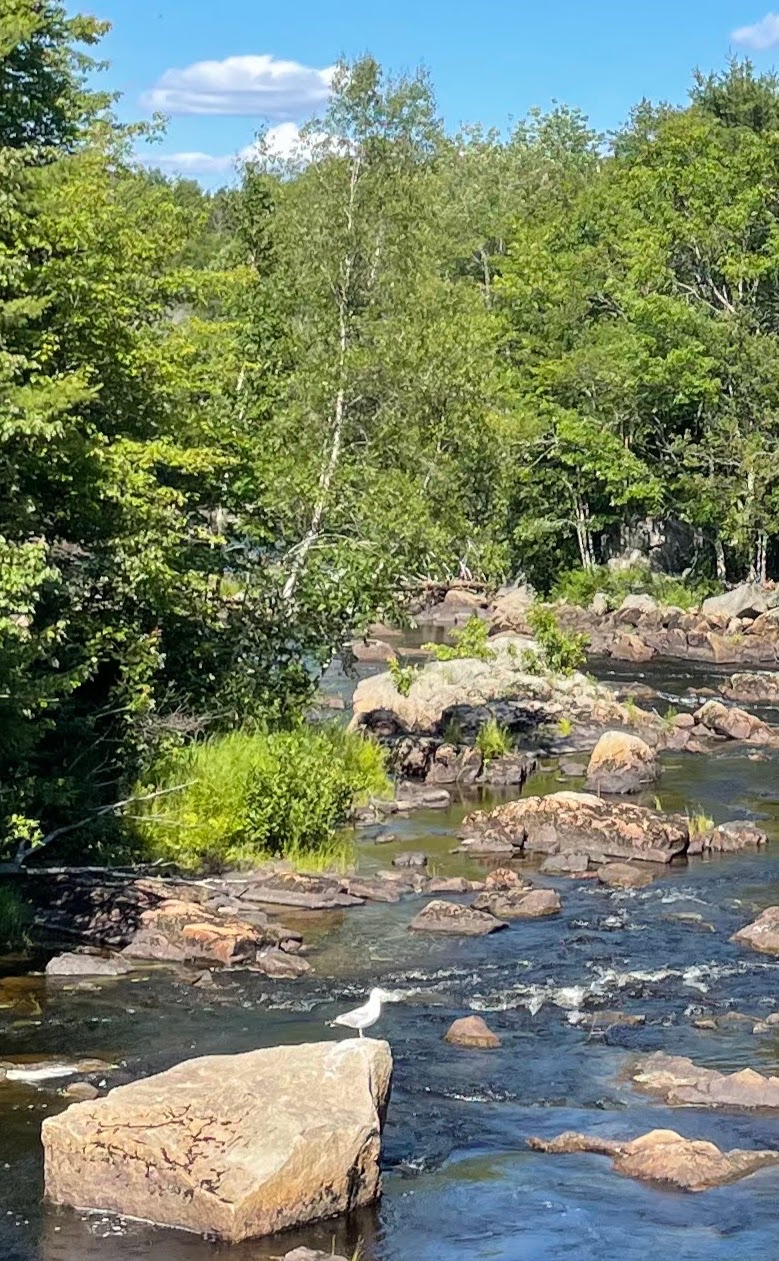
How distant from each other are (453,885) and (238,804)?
129 inches

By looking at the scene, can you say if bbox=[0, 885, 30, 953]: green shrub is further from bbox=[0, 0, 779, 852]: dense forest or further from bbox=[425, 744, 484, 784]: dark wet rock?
bbox=[425, 744, 484, 784]: dark wet rock

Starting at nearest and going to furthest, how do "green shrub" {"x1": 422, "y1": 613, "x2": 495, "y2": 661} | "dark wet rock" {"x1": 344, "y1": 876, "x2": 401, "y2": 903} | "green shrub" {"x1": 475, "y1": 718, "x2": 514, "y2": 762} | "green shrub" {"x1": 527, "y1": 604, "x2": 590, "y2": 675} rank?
"dark wet rock" {"x1": 344, "y1": 876, "x2": 401, "y2": 903} → "green shrub" {"x1": 475, "y1": 718, "x2": 514, "y2": 762} → "green shrub" {"x1": 422, "y1": 613, "x2": 495, "y2": 661} → "green shrub" {"x1": 527, "y1": 604, "x2": 590, "y2": 675}

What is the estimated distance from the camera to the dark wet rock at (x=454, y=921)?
2061cm

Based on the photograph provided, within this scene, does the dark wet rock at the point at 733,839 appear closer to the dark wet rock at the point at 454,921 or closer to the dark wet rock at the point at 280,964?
the dark wet rock at the point at 454,921

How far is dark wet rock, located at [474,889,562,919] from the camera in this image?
21453mm

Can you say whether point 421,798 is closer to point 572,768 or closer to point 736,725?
point 572,768

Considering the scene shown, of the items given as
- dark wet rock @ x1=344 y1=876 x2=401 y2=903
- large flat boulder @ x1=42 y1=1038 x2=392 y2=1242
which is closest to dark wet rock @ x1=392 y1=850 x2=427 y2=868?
dark wet rock @ x1=344 y1=876 x2=401 y2=903

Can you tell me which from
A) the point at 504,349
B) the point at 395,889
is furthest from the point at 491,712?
the point at 504,349

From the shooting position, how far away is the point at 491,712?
34.6m

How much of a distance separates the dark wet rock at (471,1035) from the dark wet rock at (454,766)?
13.8 metres

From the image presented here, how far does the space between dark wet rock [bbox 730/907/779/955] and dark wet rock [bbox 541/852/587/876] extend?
374 cm

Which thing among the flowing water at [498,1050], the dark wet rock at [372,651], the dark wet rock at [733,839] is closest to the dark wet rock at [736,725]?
the dark wet rock at [733,839]

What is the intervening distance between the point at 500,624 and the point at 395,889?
29.3 m

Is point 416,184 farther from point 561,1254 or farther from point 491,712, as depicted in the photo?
point 561,1254
